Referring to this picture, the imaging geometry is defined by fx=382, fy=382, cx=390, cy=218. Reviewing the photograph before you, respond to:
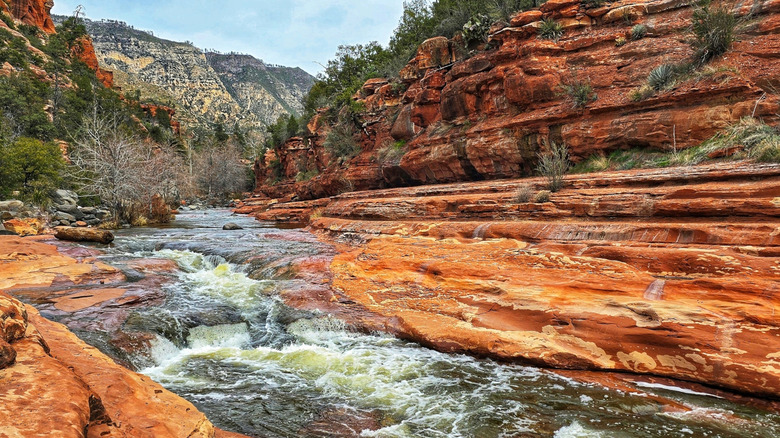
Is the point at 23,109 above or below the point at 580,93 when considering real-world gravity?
above

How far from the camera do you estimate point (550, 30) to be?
1369 centimetres

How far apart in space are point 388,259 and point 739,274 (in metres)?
5.39

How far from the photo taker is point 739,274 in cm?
451

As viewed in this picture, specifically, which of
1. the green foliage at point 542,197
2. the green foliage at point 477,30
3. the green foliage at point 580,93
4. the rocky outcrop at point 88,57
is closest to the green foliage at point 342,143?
the green foliage at point 477,30

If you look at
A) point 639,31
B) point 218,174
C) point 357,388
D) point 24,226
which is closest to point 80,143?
point 24,226

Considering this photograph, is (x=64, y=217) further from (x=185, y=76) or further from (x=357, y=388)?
(x=185, y=76)

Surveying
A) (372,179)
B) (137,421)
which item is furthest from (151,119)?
(137,421)

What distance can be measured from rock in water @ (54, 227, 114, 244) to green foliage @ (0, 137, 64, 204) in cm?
674

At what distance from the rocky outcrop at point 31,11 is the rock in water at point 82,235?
52.0 metres

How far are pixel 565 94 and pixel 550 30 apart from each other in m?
2.95

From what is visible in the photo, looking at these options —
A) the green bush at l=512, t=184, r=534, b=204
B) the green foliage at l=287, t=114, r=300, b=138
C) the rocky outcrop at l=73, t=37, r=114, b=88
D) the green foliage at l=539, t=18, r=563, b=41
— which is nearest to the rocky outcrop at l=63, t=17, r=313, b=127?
the rocky outcrop at l=73, t=37, r=114, b=88

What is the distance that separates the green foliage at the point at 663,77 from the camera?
1045cm

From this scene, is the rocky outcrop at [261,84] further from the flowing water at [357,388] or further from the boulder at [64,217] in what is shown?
the flowing water at [357,388]

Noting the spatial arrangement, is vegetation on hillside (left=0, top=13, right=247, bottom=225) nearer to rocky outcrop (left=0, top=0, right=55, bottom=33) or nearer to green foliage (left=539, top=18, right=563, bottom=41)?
rocky outcrop (left=0, top=0, right=55, bottom=33)
